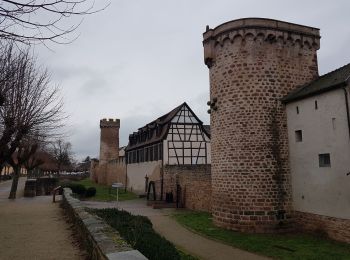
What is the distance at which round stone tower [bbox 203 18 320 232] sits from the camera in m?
13.7

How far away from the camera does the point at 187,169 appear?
22.0m

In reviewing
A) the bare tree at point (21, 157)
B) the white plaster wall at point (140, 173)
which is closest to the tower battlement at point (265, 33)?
the bare tree at point (21, 157)

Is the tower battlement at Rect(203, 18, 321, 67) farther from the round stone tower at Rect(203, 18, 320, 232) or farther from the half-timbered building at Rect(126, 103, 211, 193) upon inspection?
the half-timbered building at Rect(126, 103, 211, 193)

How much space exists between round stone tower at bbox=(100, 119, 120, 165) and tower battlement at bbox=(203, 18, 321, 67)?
3659 cm

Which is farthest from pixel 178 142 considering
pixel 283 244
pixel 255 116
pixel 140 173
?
pixel 283 244

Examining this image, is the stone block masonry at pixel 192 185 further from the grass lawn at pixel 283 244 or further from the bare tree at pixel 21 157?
the bare tree at pixel 21 157

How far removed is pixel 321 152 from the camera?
40.4ft

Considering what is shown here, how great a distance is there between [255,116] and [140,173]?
20.9 meters

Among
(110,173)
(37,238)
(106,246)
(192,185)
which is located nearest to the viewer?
(106,246)

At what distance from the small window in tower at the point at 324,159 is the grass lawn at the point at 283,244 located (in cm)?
263

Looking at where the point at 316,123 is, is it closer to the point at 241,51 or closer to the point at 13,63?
the point at 241,51

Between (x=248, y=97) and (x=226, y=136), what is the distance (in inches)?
73.4

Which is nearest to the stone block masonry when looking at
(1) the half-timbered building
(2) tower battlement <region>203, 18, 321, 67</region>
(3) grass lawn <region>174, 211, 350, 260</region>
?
(1) the half-timbered building

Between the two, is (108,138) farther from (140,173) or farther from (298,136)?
(298,136)
